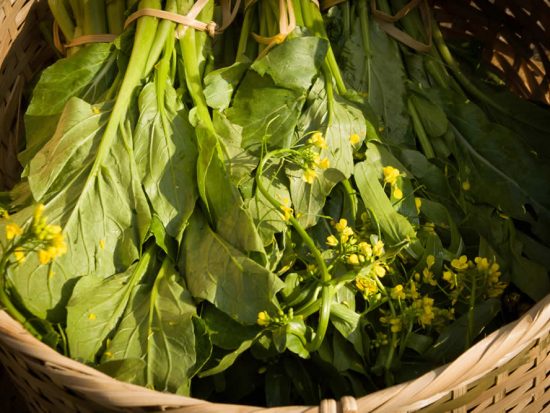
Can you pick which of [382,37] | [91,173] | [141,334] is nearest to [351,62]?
[382,37]

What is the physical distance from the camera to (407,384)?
2.62 ft

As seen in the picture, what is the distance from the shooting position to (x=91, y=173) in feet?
A: 3.36

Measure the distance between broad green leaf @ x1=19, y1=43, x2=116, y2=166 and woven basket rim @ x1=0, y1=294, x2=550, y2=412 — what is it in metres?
0.40

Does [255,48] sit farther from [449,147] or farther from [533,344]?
[533,344]

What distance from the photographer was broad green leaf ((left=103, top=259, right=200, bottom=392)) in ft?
3.01

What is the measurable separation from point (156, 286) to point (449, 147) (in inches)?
21.4

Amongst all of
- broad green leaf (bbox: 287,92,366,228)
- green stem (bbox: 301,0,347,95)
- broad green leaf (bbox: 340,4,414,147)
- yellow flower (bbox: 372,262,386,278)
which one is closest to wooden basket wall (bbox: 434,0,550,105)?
broad green leaf (bbox: 340,4,414,147)

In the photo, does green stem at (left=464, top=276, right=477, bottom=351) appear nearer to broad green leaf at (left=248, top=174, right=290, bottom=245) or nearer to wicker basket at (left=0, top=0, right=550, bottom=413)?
wicker basket at (left=0, top=0, right=550, bottom=413)

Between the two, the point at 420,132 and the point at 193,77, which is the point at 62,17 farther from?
the point at 420,132

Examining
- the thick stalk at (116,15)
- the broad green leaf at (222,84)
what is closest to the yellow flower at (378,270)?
the broad green leaf at (222,84)

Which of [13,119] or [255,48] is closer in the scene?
[255,48]

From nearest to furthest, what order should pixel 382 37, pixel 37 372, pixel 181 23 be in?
pixel 37 372, pixel 181 23, pixel 382 37

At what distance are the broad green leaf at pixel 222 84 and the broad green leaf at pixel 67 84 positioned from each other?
0.58 feet

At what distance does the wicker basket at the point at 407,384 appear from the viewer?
2.59 ft
